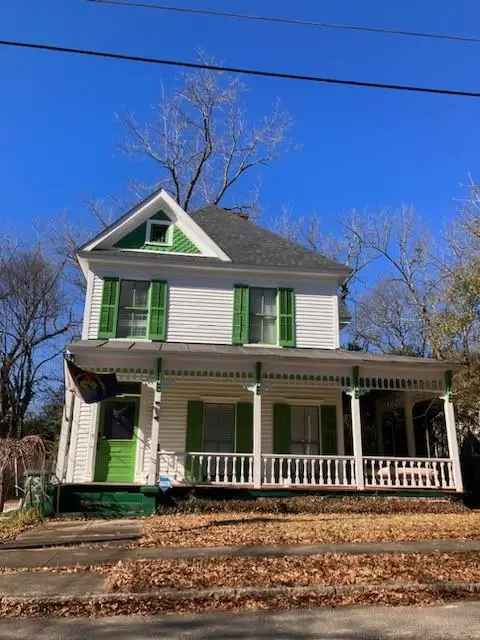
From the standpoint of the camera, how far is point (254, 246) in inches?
663

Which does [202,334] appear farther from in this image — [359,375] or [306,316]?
[359,375]

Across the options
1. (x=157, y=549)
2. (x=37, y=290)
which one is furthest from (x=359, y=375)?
(x=37, y=290)

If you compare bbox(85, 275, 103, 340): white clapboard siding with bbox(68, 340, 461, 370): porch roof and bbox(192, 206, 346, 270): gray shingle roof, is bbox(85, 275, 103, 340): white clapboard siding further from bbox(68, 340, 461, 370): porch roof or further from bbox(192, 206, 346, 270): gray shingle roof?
bbox(192, 206, 346, 270): gray shingle roof

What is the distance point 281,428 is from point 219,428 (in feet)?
5.43

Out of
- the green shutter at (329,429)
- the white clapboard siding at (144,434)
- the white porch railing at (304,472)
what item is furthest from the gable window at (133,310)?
the green shutter at (329,429)

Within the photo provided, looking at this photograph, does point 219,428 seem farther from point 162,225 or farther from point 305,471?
point 162,225

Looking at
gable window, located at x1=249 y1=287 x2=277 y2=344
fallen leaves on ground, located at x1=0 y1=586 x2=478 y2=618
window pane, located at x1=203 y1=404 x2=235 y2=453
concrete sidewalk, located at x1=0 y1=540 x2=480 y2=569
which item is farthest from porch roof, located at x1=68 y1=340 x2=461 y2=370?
fallen leaves on ground, located at x1=0 y1=586 x2=478 y2=618

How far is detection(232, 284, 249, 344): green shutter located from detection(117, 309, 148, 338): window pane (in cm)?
247

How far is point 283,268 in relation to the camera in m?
15.6

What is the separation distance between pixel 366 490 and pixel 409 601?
733 centimetres

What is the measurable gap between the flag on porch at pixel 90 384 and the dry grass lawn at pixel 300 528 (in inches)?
100

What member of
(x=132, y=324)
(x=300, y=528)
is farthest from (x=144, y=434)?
(x=300, y=528)

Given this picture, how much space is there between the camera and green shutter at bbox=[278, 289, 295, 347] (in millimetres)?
15180

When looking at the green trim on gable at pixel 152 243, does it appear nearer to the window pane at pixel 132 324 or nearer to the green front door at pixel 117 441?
the window pane at pixel 132 324
